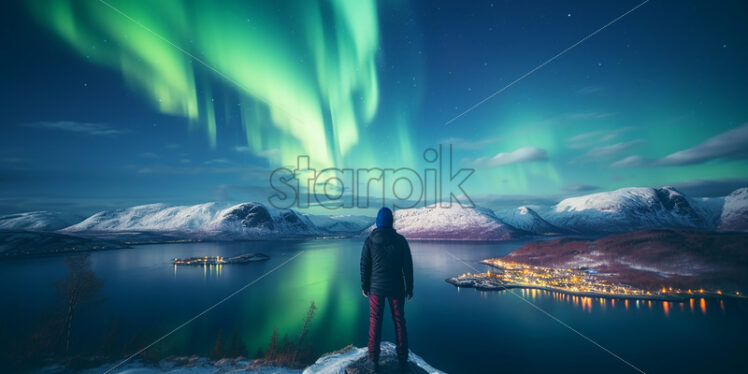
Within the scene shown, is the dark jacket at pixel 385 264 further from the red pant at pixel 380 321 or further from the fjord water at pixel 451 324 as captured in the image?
the fjord water at pixel 451 324

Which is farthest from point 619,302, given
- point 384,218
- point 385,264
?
point 384,218

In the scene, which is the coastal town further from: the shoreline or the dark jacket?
the dark jacket

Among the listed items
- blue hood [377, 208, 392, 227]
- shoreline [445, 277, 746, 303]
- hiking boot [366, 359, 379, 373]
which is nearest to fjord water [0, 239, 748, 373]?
shoreline [445, 277, 746, 303]

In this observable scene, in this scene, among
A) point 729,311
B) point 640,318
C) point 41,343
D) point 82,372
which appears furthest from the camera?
point 729,311

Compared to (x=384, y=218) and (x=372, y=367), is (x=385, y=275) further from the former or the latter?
(x=372, y=367)

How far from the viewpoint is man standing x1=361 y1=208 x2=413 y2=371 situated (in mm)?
7699

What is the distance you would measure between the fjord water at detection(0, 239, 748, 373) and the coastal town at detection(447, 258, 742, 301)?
2.95m

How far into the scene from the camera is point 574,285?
196 ft

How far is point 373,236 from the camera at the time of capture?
25.7 ft

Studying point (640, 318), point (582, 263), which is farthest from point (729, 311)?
point (582, 263)

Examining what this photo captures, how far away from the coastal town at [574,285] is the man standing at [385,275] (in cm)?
6369

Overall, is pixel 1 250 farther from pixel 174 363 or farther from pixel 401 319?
pixel 401 319

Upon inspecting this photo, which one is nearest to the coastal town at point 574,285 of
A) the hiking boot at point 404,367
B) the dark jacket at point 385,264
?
the hiking boot at point 404,367

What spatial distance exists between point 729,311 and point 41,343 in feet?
353
